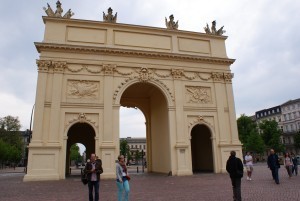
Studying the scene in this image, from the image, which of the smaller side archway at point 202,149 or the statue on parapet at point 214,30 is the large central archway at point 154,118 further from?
the statue on parapet at point 214,30

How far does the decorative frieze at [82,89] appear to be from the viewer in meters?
22.8

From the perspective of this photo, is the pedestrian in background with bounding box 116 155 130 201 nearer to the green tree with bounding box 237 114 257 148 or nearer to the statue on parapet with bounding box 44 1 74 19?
the statue on parapet with bounding box 44 1 74 19

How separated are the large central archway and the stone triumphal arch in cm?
11

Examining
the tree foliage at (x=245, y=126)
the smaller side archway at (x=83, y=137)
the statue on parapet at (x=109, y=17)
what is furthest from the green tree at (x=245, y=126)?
the statue on parapet at (x=109, y=17)

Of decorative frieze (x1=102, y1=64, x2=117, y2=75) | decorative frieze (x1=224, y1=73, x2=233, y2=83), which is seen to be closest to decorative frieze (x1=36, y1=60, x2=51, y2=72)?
decorative frieze (x1=102, y1=64, x2=117, y2=75)

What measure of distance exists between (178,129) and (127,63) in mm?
7672

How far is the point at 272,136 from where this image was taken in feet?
211

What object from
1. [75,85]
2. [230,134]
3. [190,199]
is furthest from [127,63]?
[190,199]

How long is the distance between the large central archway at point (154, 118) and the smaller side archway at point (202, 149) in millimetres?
4262

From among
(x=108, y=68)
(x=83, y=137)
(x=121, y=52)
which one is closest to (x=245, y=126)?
(x=83, y=137)

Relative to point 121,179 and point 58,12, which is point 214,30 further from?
point 121,179

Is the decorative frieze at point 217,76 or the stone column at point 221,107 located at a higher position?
the decorative frieze at point 217,76

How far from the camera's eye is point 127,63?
79.8 feet

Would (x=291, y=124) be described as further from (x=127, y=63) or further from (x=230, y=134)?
(x=127, y=63)
